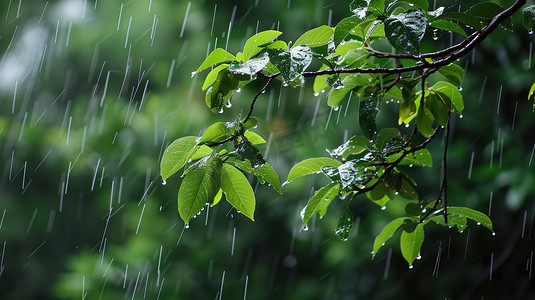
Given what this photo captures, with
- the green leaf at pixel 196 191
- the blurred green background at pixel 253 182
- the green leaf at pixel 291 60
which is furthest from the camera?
the blurred green background at pixel 253 182

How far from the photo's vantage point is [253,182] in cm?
330

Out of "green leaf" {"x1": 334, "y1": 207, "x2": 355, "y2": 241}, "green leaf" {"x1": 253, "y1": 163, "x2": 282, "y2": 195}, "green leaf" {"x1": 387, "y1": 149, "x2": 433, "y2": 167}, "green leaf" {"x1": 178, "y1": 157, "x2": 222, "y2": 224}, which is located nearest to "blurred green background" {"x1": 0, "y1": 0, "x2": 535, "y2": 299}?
"green leaf" {"x1": 387, "y1": 149, "x2": 433, "y2": 167}

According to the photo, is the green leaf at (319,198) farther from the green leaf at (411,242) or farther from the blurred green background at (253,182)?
the blurred green background at (253,182)

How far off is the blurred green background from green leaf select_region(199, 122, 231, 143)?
168cm

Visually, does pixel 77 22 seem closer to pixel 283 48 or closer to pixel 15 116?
pixel 15 116

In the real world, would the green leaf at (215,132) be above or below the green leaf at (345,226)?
above

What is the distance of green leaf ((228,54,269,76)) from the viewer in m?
0.61

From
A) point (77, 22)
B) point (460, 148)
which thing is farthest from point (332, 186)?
point (77, 22)

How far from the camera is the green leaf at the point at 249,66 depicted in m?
0.61

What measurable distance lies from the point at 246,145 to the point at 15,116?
3816 mm

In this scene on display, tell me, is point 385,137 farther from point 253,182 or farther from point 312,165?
point 253,182

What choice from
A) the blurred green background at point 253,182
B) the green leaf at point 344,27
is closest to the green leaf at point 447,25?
the green leaf at point 344,27

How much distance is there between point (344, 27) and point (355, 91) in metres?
0.18

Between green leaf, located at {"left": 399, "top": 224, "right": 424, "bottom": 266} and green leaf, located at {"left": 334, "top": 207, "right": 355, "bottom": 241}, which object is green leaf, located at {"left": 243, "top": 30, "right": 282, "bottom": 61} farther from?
green leaf, located at {"left": 399, "top": 224, "right": 424, "bottom": 266}
